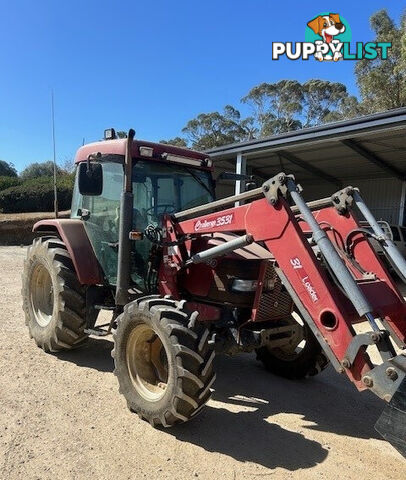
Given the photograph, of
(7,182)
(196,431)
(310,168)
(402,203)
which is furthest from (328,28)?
(7,182)

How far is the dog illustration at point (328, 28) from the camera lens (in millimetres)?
17422

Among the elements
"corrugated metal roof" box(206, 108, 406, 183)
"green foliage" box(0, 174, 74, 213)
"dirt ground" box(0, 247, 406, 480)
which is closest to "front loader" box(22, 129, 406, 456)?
"dirt ground" box(0, 247, 406, 480)

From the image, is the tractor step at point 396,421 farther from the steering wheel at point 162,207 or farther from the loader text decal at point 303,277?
the steering wheel at point 162,207

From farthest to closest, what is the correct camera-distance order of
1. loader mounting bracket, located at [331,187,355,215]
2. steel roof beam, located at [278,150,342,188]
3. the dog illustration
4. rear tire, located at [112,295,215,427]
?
1. the dog illustration
2. steel roof beam, located at [278,150,342,188]
3. loader mounting bracket, located at [331,187,355,215]
4. rear tire, located at [112,295,215,427]

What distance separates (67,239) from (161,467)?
2754 mm

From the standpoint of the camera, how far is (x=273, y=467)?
3.12 m

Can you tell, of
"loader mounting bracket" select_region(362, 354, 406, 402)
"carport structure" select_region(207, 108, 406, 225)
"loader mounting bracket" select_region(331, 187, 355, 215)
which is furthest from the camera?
"carport structure" select_region(207, 108, 406, 225)

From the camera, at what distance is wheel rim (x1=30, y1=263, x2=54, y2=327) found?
5.64 m

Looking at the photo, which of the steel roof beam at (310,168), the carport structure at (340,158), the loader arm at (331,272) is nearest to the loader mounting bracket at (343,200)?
the loader arm at (331,272)

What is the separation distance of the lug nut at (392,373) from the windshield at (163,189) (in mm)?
2638

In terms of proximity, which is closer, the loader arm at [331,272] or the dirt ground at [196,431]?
the loader arm at [331,272]

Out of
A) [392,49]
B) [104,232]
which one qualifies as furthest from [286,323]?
[392,49]

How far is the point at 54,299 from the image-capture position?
5.01 meters

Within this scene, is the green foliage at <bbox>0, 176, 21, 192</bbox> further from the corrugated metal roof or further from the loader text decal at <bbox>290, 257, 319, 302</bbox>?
the loader text decal at <bbox>290, 257, 319, 302</bbox>
